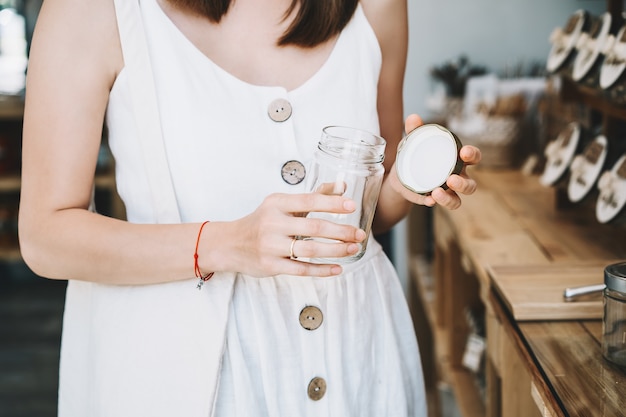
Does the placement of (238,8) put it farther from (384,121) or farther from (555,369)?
(555,369)

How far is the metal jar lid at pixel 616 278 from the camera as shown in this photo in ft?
3.33

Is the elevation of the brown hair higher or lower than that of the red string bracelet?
higher

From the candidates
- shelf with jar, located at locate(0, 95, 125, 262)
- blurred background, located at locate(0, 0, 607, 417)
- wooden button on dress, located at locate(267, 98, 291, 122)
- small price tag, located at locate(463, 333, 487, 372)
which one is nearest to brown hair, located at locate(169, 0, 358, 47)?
wooden button on dress, located at locate(267, 98, 291, 122)

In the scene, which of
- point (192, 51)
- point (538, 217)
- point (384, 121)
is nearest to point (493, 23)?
point (538, 217)

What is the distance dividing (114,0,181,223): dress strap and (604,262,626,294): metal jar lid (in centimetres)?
61

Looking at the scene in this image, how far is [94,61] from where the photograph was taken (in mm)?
1053

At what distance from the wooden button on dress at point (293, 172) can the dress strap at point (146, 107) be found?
17 centimetres

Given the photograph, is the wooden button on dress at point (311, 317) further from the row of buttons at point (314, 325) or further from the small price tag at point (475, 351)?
the small price tag at point (475, 351)

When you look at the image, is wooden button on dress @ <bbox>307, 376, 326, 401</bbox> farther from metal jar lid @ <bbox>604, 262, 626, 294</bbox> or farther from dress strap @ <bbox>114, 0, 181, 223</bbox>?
metal jar lid @ <bbox>604, 262, 626, 294</bbox>

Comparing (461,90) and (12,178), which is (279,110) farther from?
(12,178)

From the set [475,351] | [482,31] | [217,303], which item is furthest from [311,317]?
[482,31]

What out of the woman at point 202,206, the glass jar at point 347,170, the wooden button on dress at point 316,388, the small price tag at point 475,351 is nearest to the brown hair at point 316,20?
the woman at point 202,206

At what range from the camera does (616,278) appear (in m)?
1.02

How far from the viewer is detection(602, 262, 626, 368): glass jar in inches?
40.3
